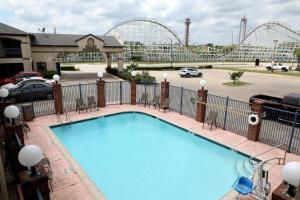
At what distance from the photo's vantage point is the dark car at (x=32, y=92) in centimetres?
1636

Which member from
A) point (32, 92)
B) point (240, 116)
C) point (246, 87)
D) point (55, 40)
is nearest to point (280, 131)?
point (240, 116)

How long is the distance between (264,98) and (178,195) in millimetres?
11175

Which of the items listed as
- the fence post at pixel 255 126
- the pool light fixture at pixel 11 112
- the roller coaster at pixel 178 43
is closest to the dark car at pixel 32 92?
the pool light fixture at pixel 11 112

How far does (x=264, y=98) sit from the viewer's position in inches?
604

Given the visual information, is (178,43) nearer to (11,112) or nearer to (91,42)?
(91,42)

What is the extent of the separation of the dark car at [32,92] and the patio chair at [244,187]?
15.2 metres

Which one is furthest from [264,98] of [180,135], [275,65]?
[275,65]

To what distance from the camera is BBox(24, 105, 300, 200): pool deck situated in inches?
272

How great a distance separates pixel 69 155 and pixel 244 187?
671 centimetres

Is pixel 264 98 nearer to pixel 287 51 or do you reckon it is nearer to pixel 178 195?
pixel 178 195

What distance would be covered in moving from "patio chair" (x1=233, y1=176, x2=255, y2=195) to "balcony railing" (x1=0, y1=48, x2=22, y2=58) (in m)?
26.5

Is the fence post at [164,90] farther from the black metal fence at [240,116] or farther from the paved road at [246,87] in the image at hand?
the paved road at [246,87]

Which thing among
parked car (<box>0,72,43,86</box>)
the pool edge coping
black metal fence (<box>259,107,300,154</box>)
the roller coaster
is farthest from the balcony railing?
the roller coaster

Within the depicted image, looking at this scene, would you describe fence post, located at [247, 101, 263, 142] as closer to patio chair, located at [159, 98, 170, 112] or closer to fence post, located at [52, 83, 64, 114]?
patio chair, located at [159, 98, 170, 112]
